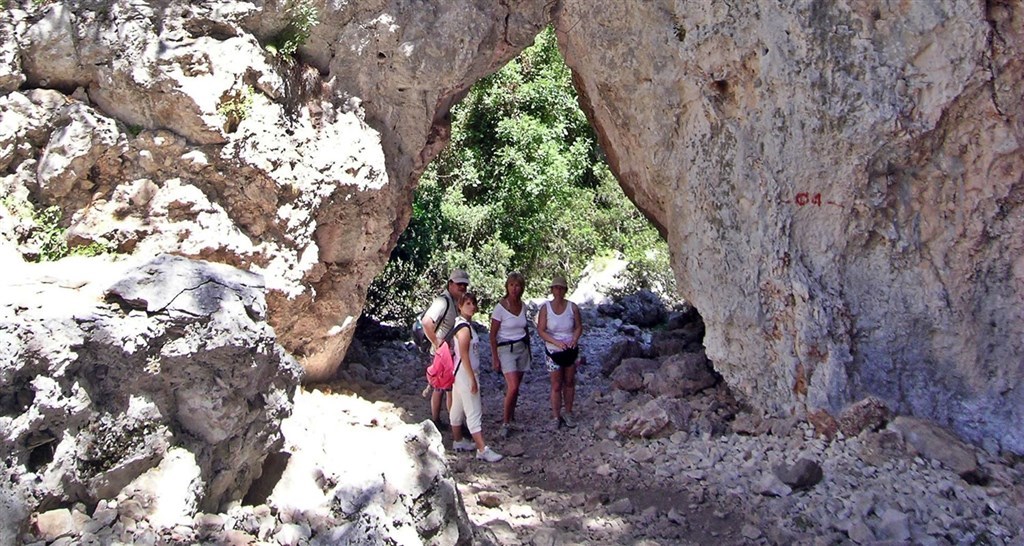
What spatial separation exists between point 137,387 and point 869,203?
459 centimetres

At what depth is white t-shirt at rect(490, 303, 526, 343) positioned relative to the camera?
626 cm

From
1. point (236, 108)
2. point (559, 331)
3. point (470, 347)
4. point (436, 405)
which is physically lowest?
point (436, 405)

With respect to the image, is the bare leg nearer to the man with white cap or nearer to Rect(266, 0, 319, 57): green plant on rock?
the man with white cap

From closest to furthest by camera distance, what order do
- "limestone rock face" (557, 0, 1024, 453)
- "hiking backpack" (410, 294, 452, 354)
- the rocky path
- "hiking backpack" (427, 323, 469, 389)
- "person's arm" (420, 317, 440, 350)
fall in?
the rocky path → "limestone rock face" (557, 0, 1024, 453) → "hiking backpack" (427, 323, 469, 389) → "person's arm" (420, 317, 440, 350) → "hiking backpack" (410, 294, 452, 354)

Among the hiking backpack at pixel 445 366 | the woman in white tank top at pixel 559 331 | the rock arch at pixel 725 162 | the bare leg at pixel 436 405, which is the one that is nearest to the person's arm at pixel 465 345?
the hiking backpack at pixel 445 366

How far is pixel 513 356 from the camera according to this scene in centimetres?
632

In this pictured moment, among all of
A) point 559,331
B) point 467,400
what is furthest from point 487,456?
point 559,331

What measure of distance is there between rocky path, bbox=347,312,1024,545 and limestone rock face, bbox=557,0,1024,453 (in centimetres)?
40

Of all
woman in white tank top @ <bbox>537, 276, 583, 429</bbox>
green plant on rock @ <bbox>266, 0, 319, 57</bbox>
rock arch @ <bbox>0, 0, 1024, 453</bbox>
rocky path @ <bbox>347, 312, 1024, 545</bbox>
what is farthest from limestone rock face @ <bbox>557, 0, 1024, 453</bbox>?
green plant on rock @ <bbox>266, 0, 319, 57</bbox>

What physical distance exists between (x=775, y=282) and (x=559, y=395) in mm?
1909

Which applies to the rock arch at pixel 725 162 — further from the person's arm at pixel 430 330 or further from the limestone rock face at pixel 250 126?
the person's arm at pixel 430 330

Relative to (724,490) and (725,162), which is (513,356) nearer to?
(724,490)

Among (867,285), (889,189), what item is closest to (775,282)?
(867,285)

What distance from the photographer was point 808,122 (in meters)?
5.66
